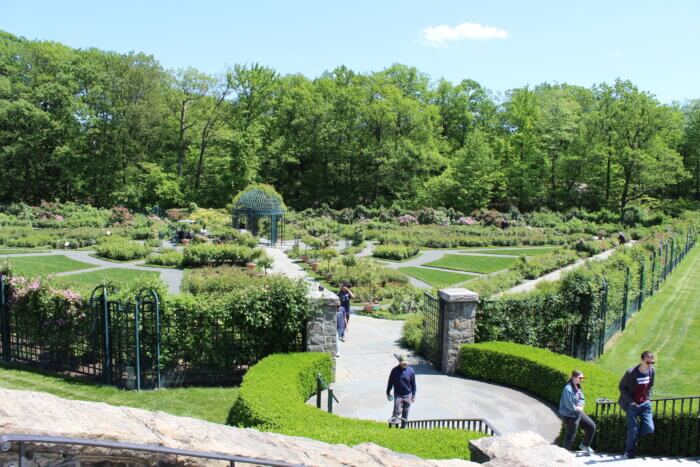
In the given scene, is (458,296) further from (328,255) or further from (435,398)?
(328,255)

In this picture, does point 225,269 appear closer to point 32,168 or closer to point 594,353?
point 594,353

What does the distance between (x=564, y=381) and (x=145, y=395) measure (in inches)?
320

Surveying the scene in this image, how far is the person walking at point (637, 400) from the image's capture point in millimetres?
8805

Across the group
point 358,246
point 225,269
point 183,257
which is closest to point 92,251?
point 183,257

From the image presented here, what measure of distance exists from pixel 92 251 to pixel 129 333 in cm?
2067

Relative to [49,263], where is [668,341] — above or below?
below

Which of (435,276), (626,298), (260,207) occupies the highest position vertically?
(260,207)

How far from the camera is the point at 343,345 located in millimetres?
15141

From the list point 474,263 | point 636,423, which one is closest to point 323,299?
point 636,423

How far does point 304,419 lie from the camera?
28.2 ft

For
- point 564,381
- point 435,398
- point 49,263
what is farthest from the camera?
point 49,263

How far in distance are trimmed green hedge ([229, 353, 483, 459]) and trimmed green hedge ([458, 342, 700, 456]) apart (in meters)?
2.98

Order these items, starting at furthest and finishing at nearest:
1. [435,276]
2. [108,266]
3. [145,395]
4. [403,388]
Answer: [435,276]
[108,266]
[145,395]
[403,388]

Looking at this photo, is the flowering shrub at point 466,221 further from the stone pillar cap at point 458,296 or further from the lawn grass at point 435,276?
the stone pillar cap at point 458,296
